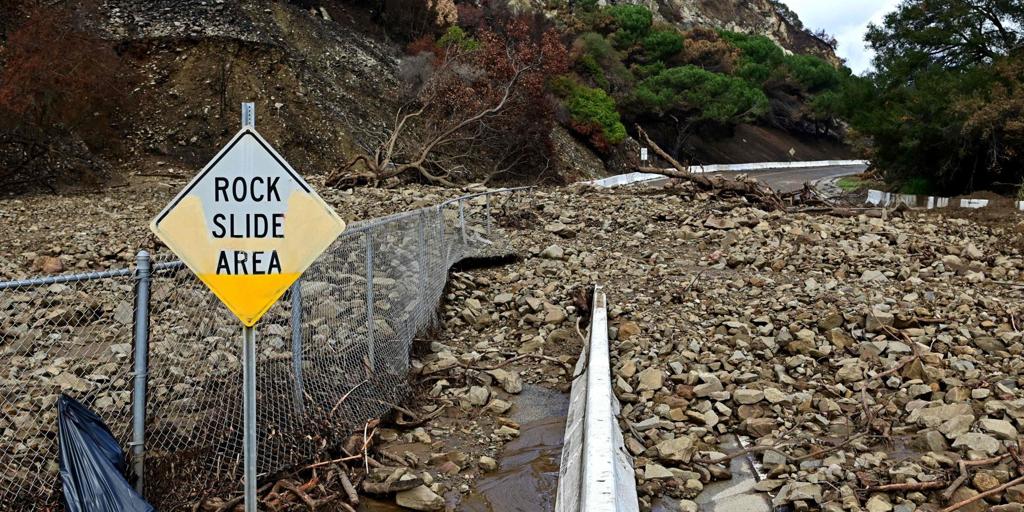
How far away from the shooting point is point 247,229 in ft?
11.4

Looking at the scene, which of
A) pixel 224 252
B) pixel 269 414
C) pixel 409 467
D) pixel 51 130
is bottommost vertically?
pixel 409 467

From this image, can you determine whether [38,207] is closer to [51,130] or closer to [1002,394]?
[51,130]

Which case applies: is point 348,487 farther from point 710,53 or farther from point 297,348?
point 710,53

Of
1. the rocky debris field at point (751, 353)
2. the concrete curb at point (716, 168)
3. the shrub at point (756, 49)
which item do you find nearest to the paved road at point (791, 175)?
the concrete curb at point (716, 168)

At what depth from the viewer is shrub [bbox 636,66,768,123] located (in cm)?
4550

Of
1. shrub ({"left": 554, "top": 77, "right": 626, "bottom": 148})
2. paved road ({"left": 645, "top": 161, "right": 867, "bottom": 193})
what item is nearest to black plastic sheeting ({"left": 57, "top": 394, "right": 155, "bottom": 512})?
paved road ({"left": 645, "top": 161, "right": 867, "bottom": 193})

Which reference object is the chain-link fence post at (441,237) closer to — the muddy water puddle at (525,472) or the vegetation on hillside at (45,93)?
the muddy water puddle at (525,472)

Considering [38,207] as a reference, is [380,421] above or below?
below

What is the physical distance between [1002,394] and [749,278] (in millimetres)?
4267

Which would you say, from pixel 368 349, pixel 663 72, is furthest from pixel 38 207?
pixel 663 72

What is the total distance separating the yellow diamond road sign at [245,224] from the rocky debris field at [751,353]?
2101 mm

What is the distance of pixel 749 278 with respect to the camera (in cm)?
1012

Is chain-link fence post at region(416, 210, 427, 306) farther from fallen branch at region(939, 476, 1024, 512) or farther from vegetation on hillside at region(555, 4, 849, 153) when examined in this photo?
vegetation on hillside at region(555, 4, 849, 153)

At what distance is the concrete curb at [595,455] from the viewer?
159 inches
